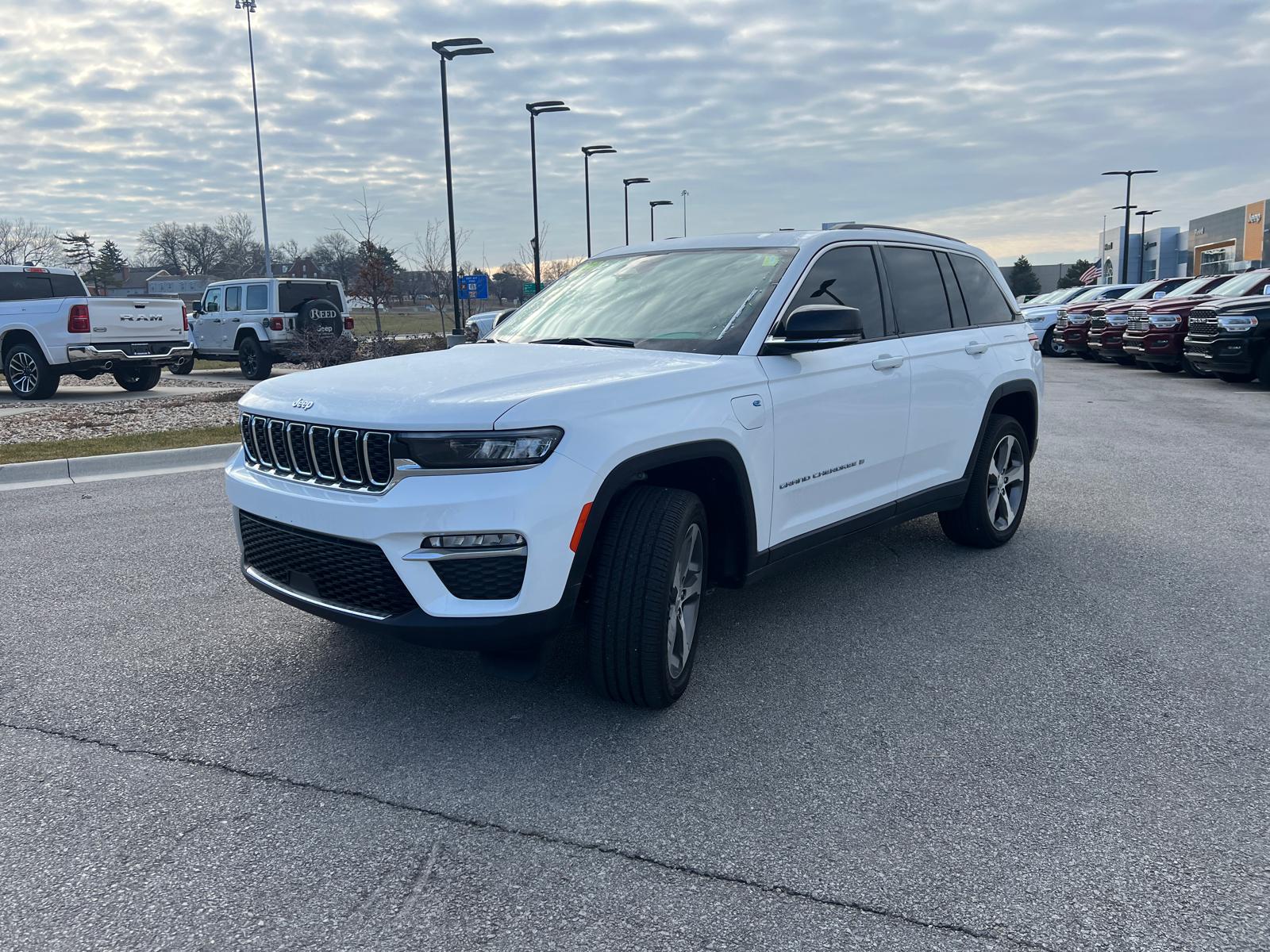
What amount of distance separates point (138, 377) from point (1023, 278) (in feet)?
261

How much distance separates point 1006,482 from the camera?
19.7ft

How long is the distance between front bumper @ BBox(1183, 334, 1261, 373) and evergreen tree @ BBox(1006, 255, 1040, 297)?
6814 centimetres

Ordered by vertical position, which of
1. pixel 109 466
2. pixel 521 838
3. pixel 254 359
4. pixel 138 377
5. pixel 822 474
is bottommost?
Answer: pixel 521 838

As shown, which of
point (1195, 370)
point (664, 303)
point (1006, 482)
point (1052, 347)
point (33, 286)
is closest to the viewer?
point (664, 303)

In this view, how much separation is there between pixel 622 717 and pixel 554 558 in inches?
31.4

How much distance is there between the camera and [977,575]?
542cm

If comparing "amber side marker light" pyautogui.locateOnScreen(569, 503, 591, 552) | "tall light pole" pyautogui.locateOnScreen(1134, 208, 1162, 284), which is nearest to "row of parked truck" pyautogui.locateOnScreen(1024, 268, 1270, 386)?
"amber side marker light" pyautogui.locateOnScreen(569, 503, 591, 552)

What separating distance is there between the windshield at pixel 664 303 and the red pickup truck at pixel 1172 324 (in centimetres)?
1500

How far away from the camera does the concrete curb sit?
335 inches

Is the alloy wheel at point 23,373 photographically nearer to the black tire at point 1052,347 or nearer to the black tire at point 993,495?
the black tire at point 993,495

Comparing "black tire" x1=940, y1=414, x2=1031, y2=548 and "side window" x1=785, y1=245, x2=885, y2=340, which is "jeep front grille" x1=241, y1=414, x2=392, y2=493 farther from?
"black tire" x1=940, y1=414, x2=1031, y2=548

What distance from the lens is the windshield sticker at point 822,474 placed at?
161 inches

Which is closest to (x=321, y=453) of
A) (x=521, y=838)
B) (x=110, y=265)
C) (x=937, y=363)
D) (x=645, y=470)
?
(x=645, y=470)

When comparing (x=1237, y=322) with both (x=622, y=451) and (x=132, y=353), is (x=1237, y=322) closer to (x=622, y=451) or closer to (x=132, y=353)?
(x=622, y=451)
